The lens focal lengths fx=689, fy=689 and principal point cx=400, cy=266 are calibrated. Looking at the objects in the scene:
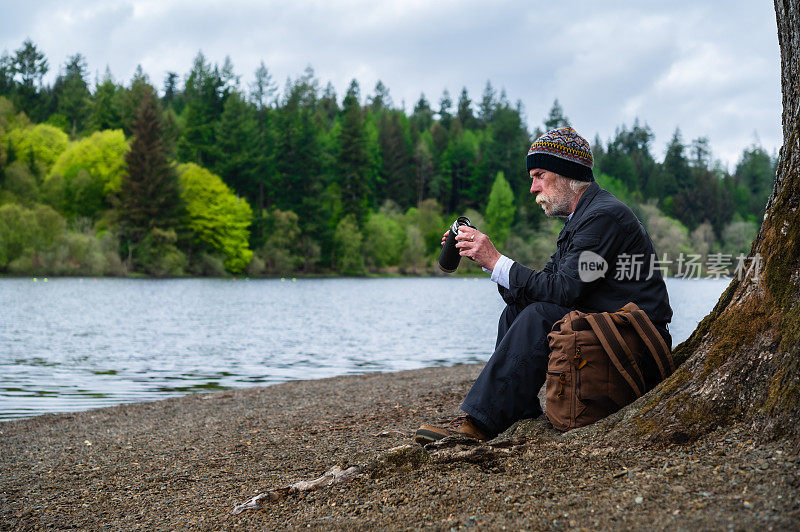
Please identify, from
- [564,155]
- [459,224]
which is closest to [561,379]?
[459,224]

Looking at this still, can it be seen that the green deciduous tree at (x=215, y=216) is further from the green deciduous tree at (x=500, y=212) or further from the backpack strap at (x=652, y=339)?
the backpack strap at (x=652, y=339)

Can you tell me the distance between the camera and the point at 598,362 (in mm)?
3746

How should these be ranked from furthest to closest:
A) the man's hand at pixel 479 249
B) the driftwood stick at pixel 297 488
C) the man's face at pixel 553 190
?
the man's face at pixel 553 190 < the man's hand at pixel 479 249 < the driftwood stick at pixel 297 488

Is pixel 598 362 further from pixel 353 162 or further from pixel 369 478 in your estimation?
pixel 353 162

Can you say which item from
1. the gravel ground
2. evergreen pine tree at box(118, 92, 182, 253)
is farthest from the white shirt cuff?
evergreen pine tree at box(118, 92, 182, 253)

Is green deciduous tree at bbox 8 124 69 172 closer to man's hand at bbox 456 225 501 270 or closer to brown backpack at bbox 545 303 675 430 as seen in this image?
man's hand at bbox 456 225 501 270

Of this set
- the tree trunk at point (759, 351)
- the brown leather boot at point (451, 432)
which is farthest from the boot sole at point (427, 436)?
the tree trunk at point (759, 351)

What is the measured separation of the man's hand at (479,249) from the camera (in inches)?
165

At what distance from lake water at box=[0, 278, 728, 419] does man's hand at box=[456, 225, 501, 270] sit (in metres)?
7.41

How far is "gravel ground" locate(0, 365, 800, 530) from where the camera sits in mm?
2764

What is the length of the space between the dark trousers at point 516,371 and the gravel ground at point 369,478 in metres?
0.17

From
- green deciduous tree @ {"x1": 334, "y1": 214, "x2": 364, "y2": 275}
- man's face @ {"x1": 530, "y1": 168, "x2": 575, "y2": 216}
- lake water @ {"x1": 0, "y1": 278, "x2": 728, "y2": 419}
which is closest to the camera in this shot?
man's face @ {"x1": 530, "y1": 168, "x2": 575, "y2": 216}

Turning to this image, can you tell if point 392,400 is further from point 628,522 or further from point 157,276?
point 157,276

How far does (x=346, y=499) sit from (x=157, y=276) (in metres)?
63.4
